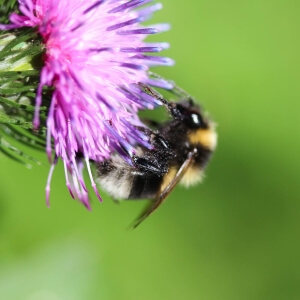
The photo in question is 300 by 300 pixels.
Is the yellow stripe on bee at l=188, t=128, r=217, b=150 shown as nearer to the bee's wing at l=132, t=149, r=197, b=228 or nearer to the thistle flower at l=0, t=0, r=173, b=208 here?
the bee's wing at l=132, t=149, r=197, b=228

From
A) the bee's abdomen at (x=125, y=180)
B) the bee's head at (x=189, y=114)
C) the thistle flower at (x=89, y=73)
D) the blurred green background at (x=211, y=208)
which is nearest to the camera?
the thistle flower at (x=89, y=73)

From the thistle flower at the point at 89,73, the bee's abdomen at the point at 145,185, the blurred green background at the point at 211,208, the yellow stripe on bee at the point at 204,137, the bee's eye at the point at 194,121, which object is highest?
the thistle flower at the point at 89,73

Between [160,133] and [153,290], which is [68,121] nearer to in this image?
[160,133]

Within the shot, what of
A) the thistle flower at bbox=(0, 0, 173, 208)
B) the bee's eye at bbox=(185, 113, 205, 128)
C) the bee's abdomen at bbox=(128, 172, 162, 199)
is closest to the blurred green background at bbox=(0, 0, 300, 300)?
the bee's abdomen at bbox=(128, 172, 162, 199)

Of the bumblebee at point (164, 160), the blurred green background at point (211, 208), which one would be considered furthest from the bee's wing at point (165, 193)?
the blurred green background at point (211, 208)

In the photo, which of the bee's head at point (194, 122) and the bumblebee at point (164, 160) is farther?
the bee's head at point (194, 122)

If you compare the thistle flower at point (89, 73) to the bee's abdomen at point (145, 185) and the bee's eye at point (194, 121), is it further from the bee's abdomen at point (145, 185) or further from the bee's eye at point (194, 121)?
the bee's eye at point (194, 121)
